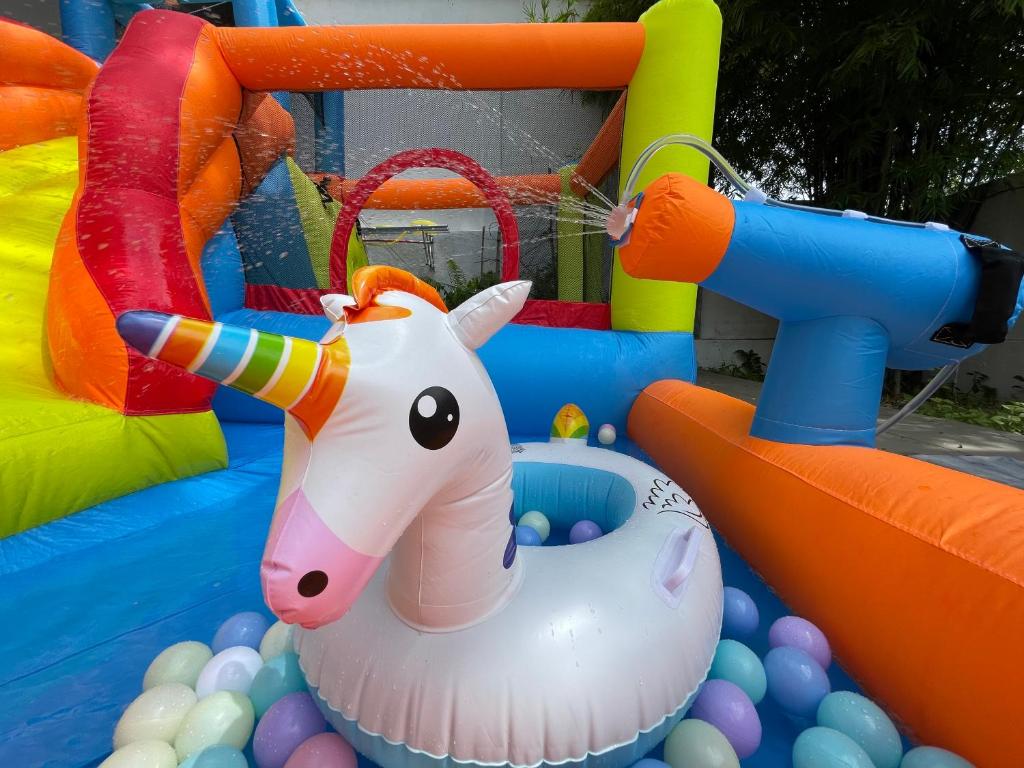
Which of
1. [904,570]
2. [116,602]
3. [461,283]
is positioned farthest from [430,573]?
[461,283]

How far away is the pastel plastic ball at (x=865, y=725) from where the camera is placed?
2.90 feet

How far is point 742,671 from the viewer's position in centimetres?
103

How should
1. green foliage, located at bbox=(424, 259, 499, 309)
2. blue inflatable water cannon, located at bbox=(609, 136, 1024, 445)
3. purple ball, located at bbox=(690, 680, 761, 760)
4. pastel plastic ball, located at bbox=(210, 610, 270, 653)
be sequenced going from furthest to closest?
1. green foliage, located at bbox=(424, 259, 499, 309)
2. blue inflatable water cannon, located at bbox=(609, 136, 1024, 445)
3. pastel plastic ball, located at bbox=(210, 610, 270, 653)
4. purple ball, located at bbox=(690, 680, 761, 760)

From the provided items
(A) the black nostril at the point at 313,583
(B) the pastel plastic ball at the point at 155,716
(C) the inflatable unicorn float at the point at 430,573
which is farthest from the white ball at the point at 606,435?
(A) the black nostril at the point at 313,583

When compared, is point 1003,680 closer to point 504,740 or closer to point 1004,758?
point 1004,758

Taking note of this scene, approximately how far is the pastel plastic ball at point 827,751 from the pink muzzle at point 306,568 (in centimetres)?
77

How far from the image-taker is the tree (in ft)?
12.4

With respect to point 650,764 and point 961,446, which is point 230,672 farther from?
point 961,446

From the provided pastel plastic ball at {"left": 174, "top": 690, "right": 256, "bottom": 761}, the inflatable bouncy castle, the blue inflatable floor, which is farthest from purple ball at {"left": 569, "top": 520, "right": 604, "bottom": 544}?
pastel plastic ball at {"left": 174, "top": 690, "right": 256, "bottom": 761}

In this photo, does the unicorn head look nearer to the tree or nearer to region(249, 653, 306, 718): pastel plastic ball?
region(249, 653, 306, 718): pastel plastic ball

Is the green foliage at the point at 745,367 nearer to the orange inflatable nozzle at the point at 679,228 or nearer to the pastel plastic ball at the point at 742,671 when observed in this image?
the orange inflatable nozzle at the point at 679,228

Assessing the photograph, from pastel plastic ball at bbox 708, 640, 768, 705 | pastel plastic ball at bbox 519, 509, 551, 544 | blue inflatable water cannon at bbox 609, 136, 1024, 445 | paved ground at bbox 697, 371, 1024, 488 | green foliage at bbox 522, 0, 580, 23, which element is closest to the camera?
pastel plastic ball at bbox 708, 640, 768, 705

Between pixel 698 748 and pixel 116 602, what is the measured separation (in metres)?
1.39

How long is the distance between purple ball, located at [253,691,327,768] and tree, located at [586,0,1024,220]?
4750 mm
